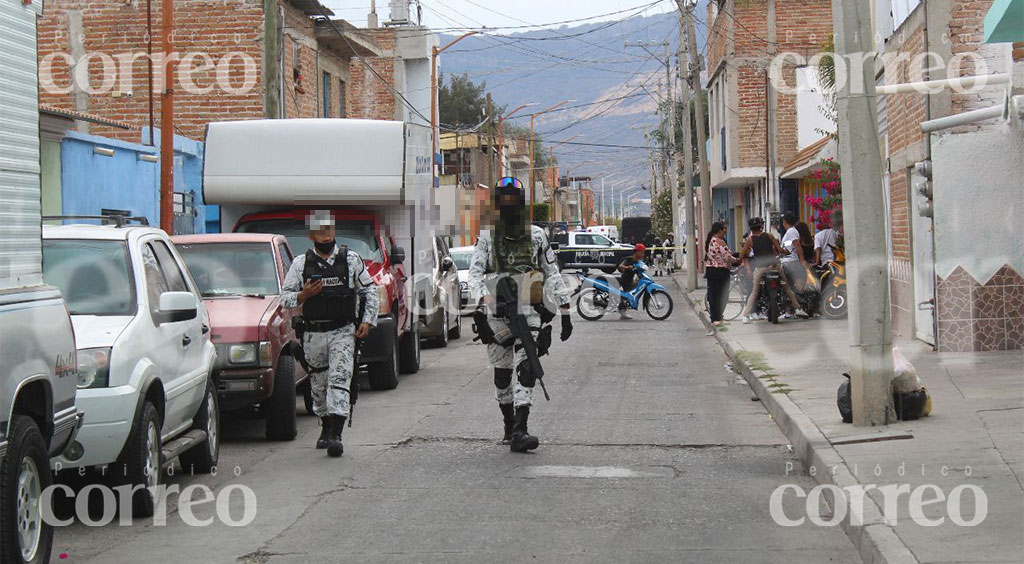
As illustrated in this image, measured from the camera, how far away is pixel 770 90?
1323 inches

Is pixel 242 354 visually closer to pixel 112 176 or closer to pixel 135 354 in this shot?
pixel 135 354

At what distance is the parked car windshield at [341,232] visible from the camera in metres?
14.2

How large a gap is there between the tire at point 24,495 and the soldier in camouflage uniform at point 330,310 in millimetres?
3632

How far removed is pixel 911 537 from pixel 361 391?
29.0 ft

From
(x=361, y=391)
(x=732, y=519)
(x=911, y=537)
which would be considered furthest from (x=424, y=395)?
(x=911, y=537)

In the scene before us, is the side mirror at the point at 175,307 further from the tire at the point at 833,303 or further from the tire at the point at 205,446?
the tire at the point at 833,303

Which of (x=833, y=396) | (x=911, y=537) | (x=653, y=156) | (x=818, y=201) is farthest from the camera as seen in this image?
(x=653, y=156)

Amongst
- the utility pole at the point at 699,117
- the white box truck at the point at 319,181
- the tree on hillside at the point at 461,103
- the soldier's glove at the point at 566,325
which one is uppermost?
the tree on hillside at the point at 461,103

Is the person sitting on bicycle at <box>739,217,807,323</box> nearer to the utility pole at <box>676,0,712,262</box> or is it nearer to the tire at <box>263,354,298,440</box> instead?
the utility pole at <box>676,0,712,262</box>

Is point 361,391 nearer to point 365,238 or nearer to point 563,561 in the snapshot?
point 365,238

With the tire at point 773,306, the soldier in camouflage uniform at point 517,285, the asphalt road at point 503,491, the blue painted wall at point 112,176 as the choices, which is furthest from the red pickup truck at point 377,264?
the tire at point 773,306

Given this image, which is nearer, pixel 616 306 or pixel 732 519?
pixel 732 519

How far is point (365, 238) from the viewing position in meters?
14.5

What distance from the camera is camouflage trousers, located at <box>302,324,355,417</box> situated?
9.40 m
